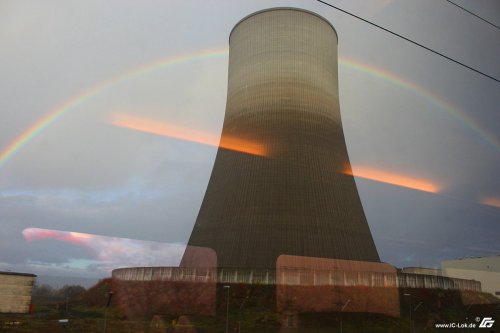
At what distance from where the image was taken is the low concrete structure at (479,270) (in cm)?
1215

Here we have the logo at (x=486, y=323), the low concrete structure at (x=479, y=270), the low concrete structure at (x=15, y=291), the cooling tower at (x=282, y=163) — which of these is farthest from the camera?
the low concrete structure at (x=479, y=270)

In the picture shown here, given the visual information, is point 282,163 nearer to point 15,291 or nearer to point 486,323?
point 486,323

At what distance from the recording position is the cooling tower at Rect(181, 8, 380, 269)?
9656mm

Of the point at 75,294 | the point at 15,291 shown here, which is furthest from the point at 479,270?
the point at 15,291

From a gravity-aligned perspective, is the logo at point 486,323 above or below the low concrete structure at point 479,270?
below

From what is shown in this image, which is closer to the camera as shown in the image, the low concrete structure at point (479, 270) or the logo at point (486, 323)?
the logo at point (486, 323)

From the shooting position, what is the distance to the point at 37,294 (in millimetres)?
8734

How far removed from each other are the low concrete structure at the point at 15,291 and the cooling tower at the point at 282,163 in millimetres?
3379

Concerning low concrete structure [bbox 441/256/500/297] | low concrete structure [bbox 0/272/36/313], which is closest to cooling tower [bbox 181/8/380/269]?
low concrete structure [bbox 0/272/36/313]

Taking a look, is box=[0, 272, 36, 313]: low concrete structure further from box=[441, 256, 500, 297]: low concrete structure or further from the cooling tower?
box=[441, 256, 500, 297]: low concrete structure

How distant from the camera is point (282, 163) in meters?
10.1

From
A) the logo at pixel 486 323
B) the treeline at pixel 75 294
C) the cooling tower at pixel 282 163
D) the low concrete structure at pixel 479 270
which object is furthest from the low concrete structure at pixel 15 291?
the low concrete structure at pixel 479 270

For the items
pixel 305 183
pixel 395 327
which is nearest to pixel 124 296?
pixel 305 183

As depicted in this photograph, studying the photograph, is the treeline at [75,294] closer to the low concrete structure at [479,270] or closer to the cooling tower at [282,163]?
the cooling tower at [282,163]
